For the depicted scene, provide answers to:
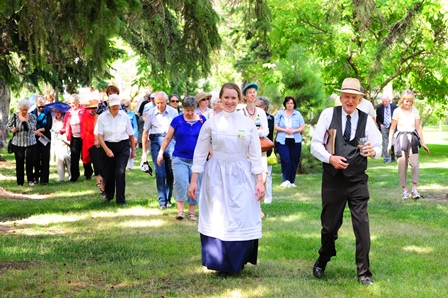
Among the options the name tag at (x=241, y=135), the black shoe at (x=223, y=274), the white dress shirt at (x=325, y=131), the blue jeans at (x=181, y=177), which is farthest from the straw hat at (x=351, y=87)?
the blue jeans at (x=181, y=177)

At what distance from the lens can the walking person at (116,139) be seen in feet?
46.4

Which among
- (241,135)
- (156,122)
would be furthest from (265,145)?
(241,135)

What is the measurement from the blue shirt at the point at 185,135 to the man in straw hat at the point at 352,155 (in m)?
4.80

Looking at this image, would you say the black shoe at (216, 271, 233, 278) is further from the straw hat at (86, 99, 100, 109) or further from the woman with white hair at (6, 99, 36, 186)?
the woman with white hair at (6, 99, 36, 186)

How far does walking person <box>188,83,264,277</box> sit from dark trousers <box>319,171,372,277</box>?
79 centimetres

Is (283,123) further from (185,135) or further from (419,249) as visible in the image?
(419,249)

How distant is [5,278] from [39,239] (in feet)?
9.20

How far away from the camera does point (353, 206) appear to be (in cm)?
781

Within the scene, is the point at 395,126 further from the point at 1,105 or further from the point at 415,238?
the point at 1,105

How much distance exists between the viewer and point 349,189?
7.79m

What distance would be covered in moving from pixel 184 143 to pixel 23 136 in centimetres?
744

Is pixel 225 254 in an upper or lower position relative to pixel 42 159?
lower

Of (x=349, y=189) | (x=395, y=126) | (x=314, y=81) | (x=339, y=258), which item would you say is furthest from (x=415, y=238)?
(x=314, y=81)

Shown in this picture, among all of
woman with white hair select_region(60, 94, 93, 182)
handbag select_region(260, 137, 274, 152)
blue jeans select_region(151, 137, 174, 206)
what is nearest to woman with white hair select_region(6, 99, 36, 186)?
woman with white hair select_region(60, 94, 93, 182)
